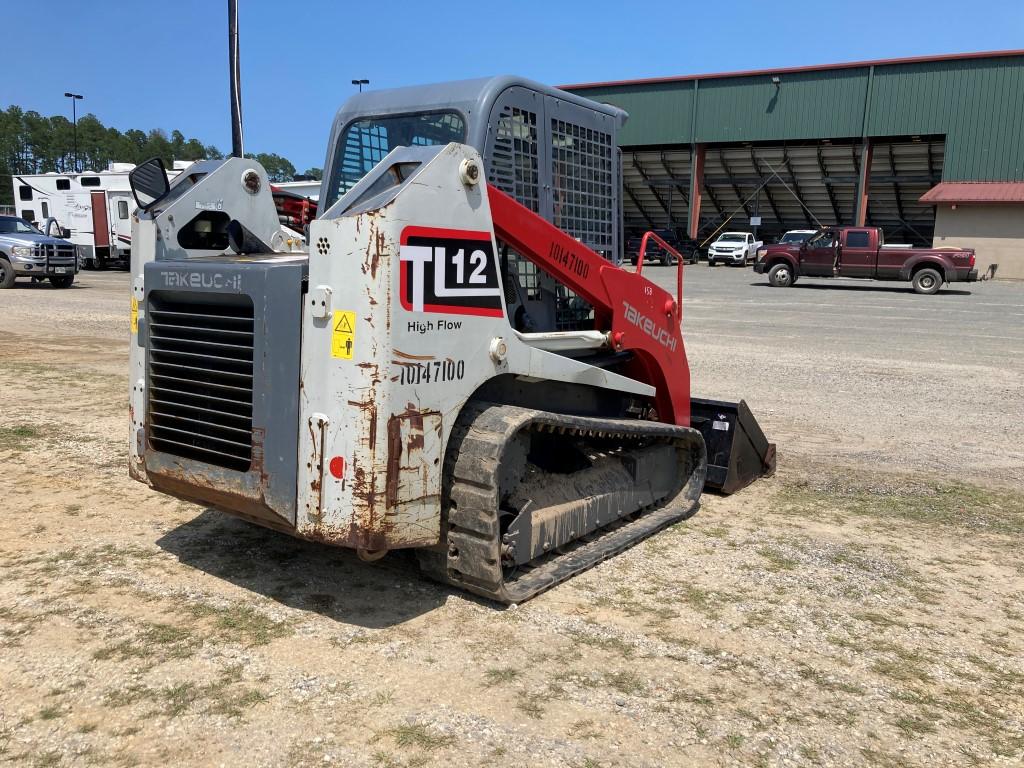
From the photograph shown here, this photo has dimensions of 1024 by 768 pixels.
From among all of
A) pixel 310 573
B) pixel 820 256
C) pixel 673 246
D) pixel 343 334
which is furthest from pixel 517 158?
pixel 673 246

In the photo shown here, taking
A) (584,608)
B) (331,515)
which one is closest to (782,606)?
(584,608)

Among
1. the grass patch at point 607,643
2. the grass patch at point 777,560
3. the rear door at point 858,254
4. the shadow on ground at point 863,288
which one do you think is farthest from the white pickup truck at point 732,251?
the grass patch at point 607,643

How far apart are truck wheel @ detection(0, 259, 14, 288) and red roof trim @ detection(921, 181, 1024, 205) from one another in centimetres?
Result: 3305

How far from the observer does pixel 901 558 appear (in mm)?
4820

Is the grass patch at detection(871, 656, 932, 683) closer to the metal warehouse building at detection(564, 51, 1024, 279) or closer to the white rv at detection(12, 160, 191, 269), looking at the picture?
the white rv at detection(12, 160, 191, 269)

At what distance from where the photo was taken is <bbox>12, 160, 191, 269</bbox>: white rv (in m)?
29.3

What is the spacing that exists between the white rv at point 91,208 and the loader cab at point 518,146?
26.9 meters

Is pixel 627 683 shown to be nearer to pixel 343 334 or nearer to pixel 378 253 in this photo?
pixel 343 334

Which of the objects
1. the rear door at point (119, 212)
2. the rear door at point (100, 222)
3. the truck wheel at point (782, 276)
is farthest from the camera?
the rear door at point (100, 222)

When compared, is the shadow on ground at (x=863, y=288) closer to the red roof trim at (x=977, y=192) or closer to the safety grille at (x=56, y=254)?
the red roof trim at (x=977, y=192)

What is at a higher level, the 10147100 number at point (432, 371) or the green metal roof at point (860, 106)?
the green metal roof at point (860, 106)

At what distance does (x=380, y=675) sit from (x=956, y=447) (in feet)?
19.4

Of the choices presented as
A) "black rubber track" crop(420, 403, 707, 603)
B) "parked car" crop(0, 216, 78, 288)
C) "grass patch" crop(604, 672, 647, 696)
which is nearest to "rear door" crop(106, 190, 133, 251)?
"parked car" crop(0, 216, 78, 288)

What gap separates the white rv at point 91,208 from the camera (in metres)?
29.3
